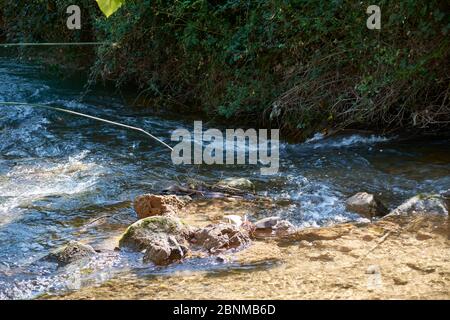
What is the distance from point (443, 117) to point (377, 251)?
3468 mm

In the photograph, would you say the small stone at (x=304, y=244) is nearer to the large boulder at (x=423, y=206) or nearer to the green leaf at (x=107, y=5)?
the large boulder at (x=423, y=206)

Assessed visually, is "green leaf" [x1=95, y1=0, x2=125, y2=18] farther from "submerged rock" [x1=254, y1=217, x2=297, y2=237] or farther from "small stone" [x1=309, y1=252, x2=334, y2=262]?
"submerged rock" [x1=254, y1=217, x2=297, y2=237]

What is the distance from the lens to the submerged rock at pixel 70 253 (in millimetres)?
4309

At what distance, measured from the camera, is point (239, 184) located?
5848 mm

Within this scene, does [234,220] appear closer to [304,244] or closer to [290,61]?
[304,244]

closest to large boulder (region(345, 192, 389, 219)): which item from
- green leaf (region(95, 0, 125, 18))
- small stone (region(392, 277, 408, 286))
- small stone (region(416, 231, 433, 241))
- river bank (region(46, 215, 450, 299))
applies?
river bank (region(46, 215, 450, 299))

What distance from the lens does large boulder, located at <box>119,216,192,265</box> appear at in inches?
167

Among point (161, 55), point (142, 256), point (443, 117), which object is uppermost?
point (161, 55)

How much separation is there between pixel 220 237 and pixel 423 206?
1.70 metres
